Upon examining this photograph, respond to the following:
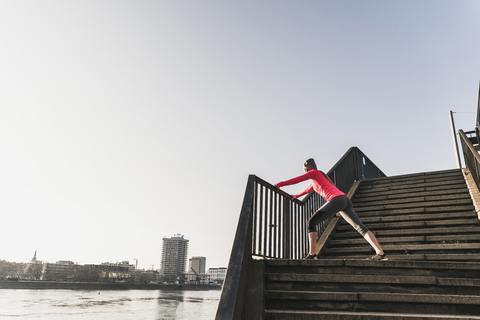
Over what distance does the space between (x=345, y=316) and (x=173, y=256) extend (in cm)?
20128

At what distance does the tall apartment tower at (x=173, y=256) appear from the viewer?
18950 centimetres

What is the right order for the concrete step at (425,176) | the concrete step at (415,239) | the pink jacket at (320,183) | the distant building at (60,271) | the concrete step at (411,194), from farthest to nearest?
the distant building at (60,271), the concrete step at (425,176), the concrete step at (411,194), the concrete step at (415,239), the pink jacket at (320,183)

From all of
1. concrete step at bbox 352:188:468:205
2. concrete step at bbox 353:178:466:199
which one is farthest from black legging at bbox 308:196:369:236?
concrete step at bbox 353:178:466:199

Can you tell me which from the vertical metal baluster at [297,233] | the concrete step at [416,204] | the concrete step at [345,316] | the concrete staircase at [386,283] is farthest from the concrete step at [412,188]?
the concrete step at [345,316]

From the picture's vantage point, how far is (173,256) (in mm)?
192000

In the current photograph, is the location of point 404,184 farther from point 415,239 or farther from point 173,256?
point 173,256

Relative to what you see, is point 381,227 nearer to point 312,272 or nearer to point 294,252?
point 294,252

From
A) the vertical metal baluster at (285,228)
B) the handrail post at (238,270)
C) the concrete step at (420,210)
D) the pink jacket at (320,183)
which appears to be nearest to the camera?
the handrail post at (238,270)

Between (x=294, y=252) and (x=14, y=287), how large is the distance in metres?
120

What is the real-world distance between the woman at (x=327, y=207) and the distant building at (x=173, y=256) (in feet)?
643

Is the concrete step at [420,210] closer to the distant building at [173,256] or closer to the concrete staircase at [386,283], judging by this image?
the concrete staircase at [386,283]

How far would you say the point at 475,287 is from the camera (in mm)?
3000

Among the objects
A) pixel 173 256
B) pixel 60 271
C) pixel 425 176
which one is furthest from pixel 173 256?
pixel 425 176

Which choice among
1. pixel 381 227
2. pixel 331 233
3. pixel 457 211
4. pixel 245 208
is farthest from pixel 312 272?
pixel 457 211
